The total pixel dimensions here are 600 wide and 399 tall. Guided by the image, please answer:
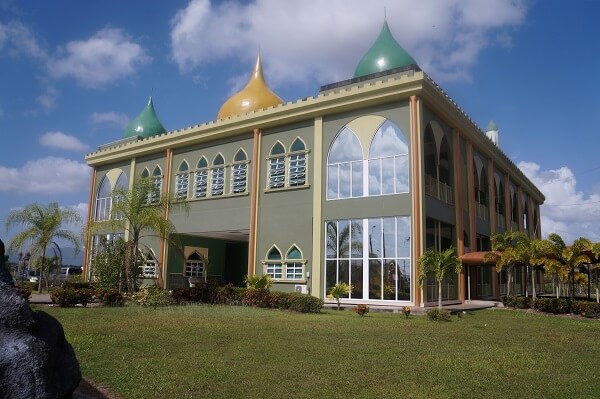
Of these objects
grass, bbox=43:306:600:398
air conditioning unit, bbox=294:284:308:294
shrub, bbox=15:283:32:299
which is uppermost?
shrub, bbox=15:283:32:299

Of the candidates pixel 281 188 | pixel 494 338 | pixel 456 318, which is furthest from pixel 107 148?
pixel 494 338

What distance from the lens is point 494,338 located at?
1055 centimetres

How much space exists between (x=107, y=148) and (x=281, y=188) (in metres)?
14.1

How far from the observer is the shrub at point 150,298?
1680cm

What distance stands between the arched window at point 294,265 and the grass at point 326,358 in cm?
697

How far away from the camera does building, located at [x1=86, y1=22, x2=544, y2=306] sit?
18.2 m

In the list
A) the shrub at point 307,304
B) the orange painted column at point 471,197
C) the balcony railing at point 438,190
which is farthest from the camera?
the orange painted column at point 471,197

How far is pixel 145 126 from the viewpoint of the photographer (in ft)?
97.6

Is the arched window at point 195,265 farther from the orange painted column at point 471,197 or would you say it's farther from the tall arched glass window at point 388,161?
the orange painted column at point 471,197

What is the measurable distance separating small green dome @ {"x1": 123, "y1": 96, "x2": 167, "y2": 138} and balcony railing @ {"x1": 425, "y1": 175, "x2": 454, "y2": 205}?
17.5 m

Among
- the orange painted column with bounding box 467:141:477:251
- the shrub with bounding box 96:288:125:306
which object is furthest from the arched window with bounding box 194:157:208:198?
the orange painted column with bounding box 467:141:477:251

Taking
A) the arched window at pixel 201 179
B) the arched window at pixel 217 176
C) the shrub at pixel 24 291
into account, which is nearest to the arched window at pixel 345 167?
the arched window at pixel 217 176

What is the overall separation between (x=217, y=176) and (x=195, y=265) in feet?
18.9

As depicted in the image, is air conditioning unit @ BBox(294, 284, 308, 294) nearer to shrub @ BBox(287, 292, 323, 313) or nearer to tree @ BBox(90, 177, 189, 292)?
shrub @ BBox(287, 292, 323, 313)
